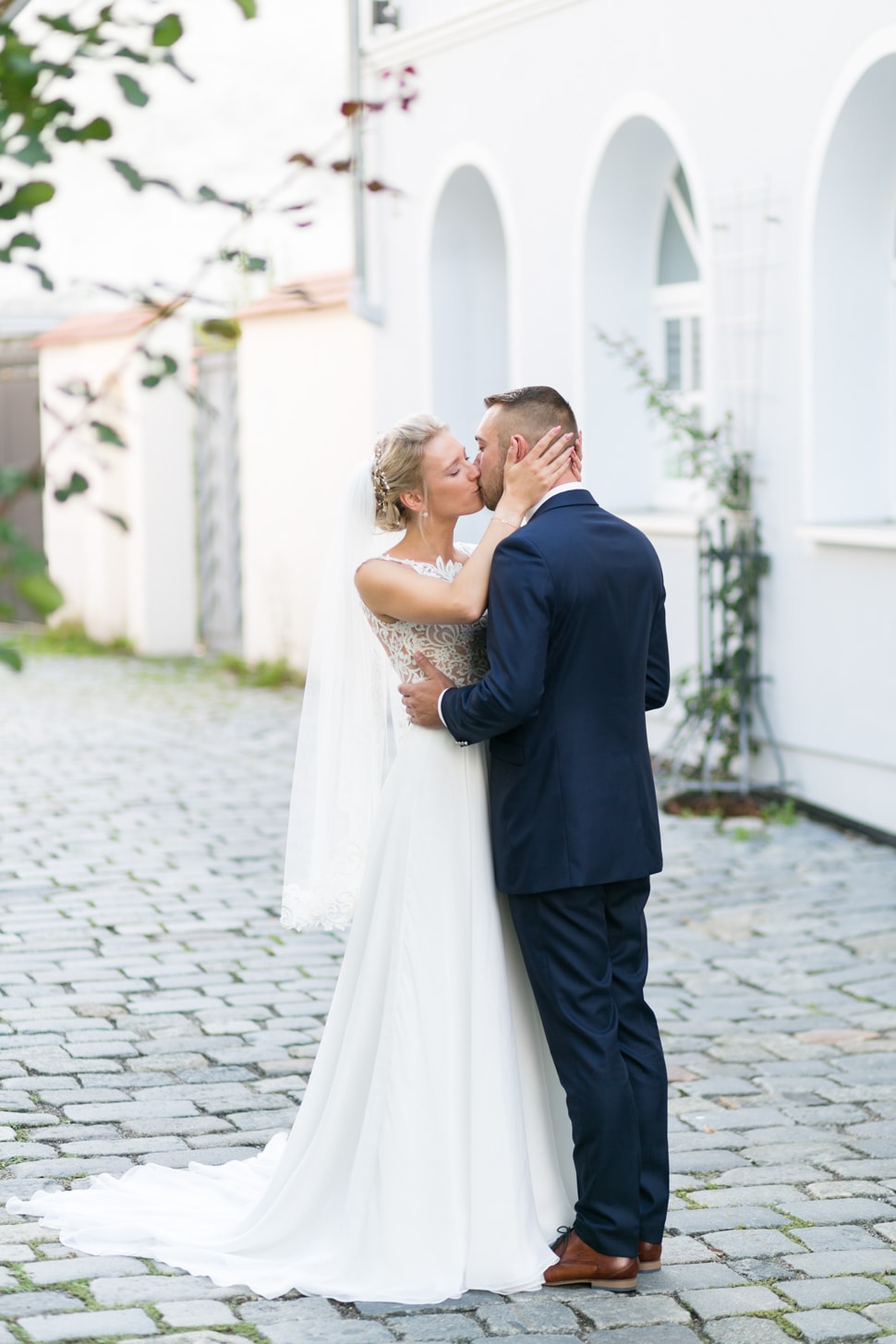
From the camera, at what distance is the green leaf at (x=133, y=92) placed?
2.07 m

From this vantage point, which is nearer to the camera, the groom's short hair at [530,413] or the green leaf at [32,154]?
the green leaf at [32,154]

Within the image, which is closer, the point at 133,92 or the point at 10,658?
the point at 10,658

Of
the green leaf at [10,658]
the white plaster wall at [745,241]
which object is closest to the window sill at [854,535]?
the white plaster wall at [745,241]

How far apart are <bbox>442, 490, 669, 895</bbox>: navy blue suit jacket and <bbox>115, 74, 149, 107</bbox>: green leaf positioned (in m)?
1.68

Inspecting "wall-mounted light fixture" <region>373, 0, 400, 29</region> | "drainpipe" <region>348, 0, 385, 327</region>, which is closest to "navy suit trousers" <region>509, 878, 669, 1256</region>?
"drainpipe" <region>348, 0, 385, 327</region>

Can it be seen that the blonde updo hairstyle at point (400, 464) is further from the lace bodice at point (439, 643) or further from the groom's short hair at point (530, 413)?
the groom's short hair at point (530, 413)

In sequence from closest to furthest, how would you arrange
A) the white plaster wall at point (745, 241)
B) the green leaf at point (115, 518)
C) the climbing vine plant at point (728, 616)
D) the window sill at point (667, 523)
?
the green leaf at point (115, 518) < the white plaster wall at point (745, 241) < the climbing vine plant at point (728, 616) < the window sill at point (667, 523)

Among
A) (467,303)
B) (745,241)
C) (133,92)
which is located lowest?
(133,92)

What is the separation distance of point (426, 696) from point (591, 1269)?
1242mm

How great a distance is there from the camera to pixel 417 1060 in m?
3.86

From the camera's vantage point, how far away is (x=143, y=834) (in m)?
Result: 8.84

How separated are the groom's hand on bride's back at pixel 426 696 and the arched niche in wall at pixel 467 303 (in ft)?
29.0

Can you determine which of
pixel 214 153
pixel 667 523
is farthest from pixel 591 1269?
pixel 214 153

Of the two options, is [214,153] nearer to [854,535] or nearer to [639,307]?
[639,307]
